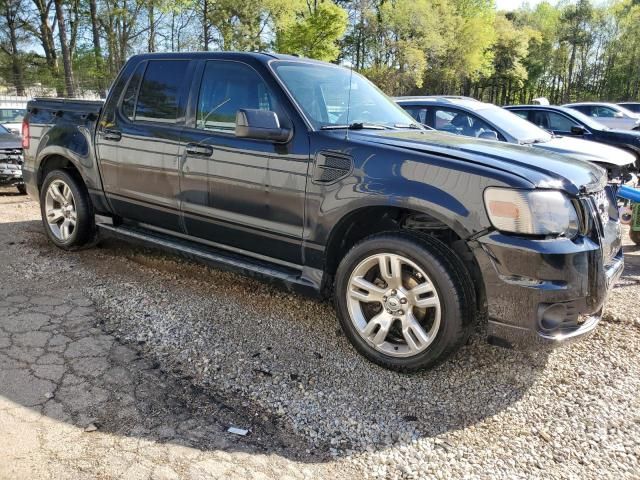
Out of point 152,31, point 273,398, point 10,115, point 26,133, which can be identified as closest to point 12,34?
point 152,31

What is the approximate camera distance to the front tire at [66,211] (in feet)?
16.2

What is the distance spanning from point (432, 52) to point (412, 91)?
3.72m

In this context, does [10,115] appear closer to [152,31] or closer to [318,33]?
[318,33]

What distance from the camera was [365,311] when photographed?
3.24 metres

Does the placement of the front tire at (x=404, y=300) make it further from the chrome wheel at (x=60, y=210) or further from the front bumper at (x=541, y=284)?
the chrome wheel at (x=60, y=210)

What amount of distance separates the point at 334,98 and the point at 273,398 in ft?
7.13

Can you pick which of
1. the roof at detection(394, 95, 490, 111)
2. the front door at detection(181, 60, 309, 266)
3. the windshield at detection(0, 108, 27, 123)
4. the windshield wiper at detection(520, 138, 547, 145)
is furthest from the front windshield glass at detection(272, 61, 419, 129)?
the windshield at detection(0, 108, 27, 123)

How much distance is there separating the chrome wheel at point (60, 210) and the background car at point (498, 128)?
15.5 ft

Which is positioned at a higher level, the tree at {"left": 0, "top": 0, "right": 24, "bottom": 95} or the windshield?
the tree at {"left": 0, "top": 0, "right": 24, "bottom": 95}

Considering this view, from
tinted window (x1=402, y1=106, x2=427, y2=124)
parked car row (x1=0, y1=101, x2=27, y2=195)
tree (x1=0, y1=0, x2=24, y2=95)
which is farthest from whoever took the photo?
tree (x1=0, y1=0, x2=24, y2=95)

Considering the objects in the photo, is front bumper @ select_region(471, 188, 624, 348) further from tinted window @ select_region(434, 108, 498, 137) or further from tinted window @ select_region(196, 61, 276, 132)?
tinted window @ select_region(434, 108, 498, 137)

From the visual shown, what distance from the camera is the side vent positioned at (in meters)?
3.14

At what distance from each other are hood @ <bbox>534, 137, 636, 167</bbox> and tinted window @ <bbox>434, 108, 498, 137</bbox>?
763 millimetres

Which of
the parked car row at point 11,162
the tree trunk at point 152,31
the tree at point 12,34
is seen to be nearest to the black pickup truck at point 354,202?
the parked car row at point 11,162
